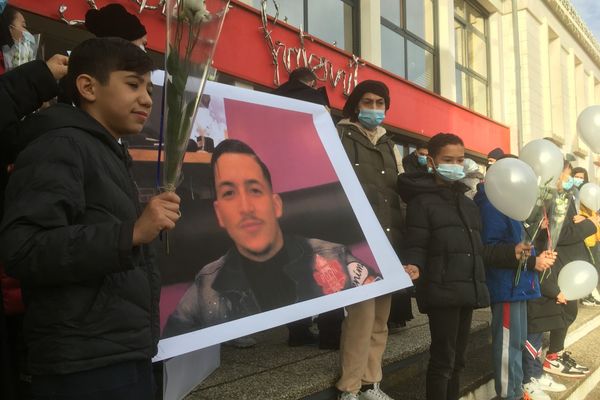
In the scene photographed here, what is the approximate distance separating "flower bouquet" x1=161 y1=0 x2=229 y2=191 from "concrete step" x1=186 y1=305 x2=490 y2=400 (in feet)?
5.02

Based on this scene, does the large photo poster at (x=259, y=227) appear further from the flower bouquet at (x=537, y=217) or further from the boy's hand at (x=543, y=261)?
the flower bouquet at (x=537, y=217)

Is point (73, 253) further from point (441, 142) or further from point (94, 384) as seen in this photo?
point (441, 142)

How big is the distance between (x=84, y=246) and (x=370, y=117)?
2.15m

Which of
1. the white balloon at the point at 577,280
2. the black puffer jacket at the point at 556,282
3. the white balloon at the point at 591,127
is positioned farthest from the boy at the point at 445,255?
the white balloon at the point at 591,127

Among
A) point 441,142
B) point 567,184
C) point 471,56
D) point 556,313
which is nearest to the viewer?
point 441,142

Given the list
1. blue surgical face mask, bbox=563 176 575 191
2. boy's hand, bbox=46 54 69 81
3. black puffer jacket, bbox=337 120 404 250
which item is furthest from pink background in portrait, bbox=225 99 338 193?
blue surgical face mask, bbox=563 176 575 191

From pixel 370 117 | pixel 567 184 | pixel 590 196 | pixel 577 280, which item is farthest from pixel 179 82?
pixel 590 196

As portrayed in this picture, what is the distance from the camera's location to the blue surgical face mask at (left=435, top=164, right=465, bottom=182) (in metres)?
2.89

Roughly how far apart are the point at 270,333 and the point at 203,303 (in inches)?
84.3

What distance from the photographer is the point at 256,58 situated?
6.76 meters

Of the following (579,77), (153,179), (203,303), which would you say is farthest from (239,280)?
(579,77)

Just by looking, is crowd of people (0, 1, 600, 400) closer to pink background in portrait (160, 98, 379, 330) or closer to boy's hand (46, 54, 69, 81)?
boy's hand (46, 54, 69, 81)

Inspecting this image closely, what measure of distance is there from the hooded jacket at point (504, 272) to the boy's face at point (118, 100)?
8.19 feet

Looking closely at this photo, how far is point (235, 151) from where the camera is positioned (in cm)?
234
